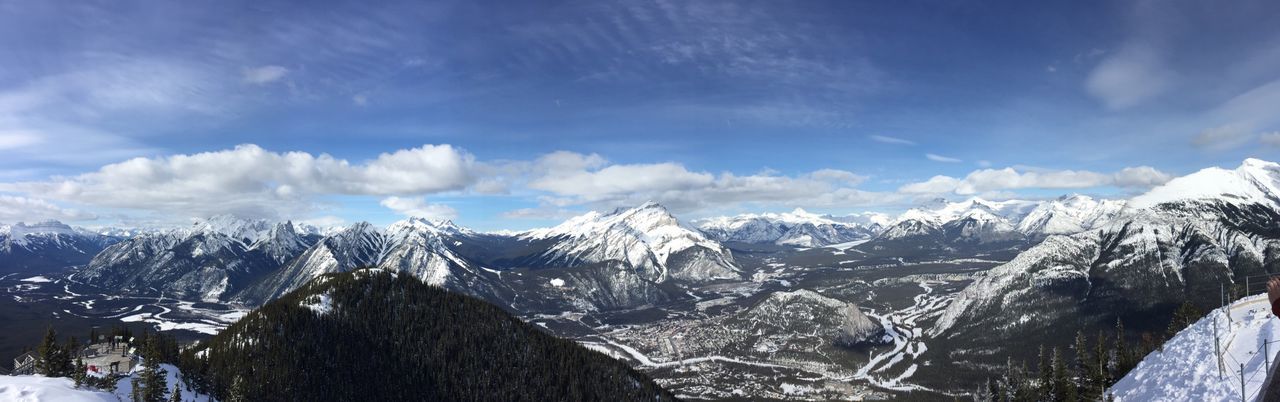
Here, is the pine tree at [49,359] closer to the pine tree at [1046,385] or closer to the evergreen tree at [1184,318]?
the pine tree at [1046,385]

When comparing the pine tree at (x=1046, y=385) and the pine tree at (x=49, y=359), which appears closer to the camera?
the pine tree at (x=49, y=359)

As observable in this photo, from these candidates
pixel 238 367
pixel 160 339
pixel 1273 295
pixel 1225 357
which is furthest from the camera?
pixel 238 367

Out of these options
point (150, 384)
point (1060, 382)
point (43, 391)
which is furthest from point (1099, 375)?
point (43, 391)

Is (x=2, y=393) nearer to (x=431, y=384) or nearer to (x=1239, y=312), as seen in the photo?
(x=431, y=384)

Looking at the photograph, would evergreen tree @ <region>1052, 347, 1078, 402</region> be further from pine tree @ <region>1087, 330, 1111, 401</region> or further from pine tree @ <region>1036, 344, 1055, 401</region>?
pine tree @ <region>1087, 330, 1111, 401</region>

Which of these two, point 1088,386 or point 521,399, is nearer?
point 1088,386

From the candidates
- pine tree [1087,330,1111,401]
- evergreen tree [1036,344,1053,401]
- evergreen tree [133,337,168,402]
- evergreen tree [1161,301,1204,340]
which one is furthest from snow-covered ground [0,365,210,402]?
evergreen tree [1161,301,1204,340]

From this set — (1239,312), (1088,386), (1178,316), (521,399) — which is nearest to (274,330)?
(521,399)

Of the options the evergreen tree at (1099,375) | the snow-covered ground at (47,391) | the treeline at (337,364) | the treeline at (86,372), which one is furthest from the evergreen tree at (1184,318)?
the snow-covered ground at (47,391)

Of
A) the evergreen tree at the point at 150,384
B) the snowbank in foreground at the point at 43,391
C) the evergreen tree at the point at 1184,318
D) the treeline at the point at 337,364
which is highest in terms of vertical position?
the evergreen tree at the point at 1184,318
